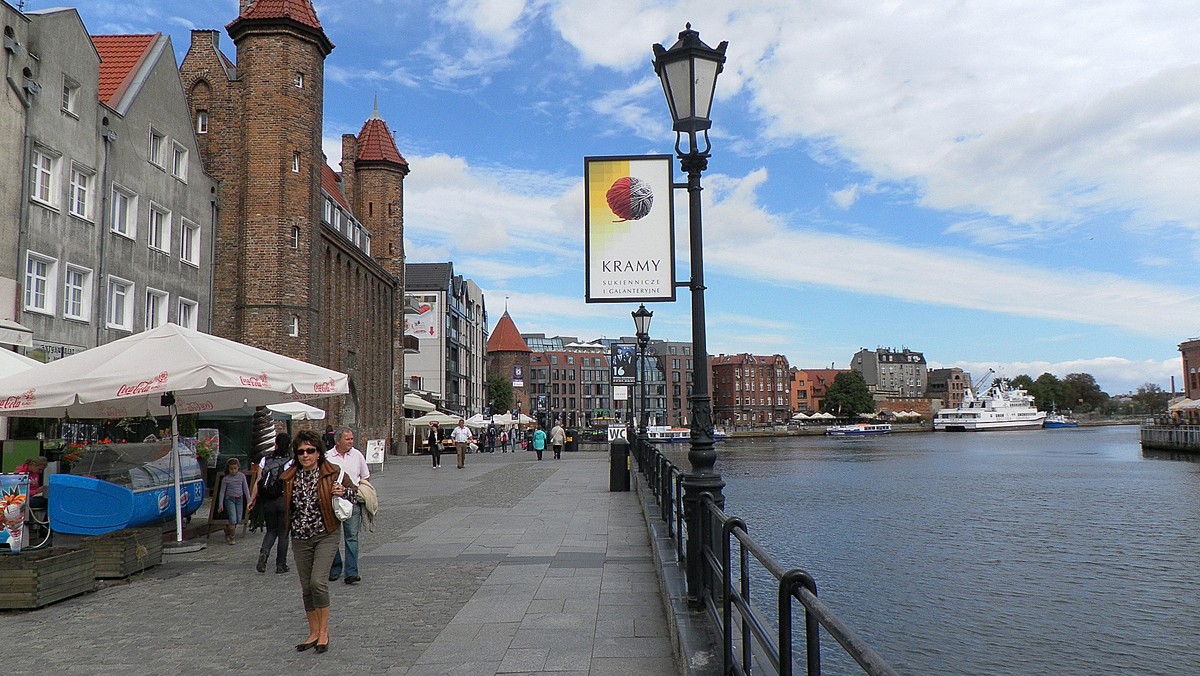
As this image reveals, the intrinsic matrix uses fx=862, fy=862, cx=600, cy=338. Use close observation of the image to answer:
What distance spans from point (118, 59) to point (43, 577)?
25921mm

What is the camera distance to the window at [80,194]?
74.7 ft

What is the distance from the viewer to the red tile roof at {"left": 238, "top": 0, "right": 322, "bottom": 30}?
33750 mm

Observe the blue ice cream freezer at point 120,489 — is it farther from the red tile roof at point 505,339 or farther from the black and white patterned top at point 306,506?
the red tile roof at point 505,339

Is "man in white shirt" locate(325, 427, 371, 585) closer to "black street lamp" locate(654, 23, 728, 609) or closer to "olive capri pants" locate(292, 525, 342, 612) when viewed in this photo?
"olive capri pants" locate(292, 525, 342, 612)

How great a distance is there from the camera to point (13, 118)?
20219mm


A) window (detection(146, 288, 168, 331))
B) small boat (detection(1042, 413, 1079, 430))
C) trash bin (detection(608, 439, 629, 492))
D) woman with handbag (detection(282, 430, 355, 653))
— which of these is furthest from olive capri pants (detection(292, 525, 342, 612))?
small boat (detection(1042, 413, 1079, 430))

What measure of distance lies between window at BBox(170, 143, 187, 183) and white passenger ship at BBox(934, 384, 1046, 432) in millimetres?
124014

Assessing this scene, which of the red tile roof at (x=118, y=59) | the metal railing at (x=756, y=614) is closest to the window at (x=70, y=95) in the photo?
the red tile roof at (x=118, y=59)

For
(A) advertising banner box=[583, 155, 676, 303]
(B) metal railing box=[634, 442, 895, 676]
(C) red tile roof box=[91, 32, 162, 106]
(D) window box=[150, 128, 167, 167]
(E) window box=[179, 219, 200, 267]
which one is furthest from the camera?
(E) window box=[179, 219, 200, 267]

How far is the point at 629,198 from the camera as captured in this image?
24.8 feet

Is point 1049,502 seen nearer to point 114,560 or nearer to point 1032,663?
point 1032,663

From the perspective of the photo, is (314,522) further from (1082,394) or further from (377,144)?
(1082,394)

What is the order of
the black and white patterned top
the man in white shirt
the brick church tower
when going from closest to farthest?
the black and white patterned top
the man in white shirt
the brick church tower

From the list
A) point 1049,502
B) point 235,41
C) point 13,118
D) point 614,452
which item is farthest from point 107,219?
point 1049,502
